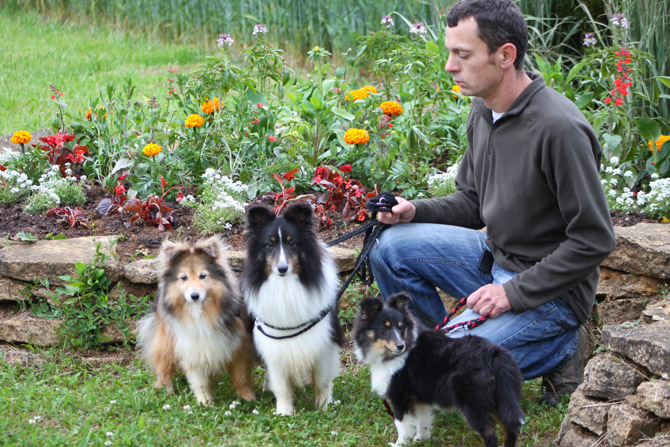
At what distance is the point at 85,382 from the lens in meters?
4.29

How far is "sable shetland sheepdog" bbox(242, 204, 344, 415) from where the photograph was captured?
361 cm

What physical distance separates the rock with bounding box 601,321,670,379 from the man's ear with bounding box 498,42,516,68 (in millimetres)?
1326

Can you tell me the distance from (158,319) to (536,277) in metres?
2.05

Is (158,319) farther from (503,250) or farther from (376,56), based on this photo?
(376,56)

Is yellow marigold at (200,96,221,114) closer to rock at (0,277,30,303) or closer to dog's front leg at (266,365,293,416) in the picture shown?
rock at (0,277,30,303)

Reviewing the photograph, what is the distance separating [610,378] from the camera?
3.31 metres

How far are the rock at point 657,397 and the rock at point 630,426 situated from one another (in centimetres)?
4

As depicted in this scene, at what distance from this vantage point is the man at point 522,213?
3.32 m

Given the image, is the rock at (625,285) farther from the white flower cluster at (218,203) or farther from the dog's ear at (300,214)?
the white flower cluster at (218,203)

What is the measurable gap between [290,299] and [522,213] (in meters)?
1.20

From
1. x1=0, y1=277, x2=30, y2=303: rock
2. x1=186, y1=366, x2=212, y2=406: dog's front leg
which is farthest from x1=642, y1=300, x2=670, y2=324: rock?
x1=0, y1=277, x2=30, y2=303: rock

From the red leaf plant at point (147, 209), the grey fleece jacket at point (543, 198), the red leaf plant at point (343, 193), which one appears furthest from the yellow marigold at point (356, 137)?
the grey fleece jacket at point (543, 198)

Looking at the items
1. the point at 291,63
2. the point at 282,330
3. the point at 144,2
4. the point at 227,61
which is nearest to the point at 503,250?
the point at 282,330

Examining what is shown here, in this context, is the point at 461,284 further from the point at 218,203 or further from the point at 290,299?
the point at 218,203
